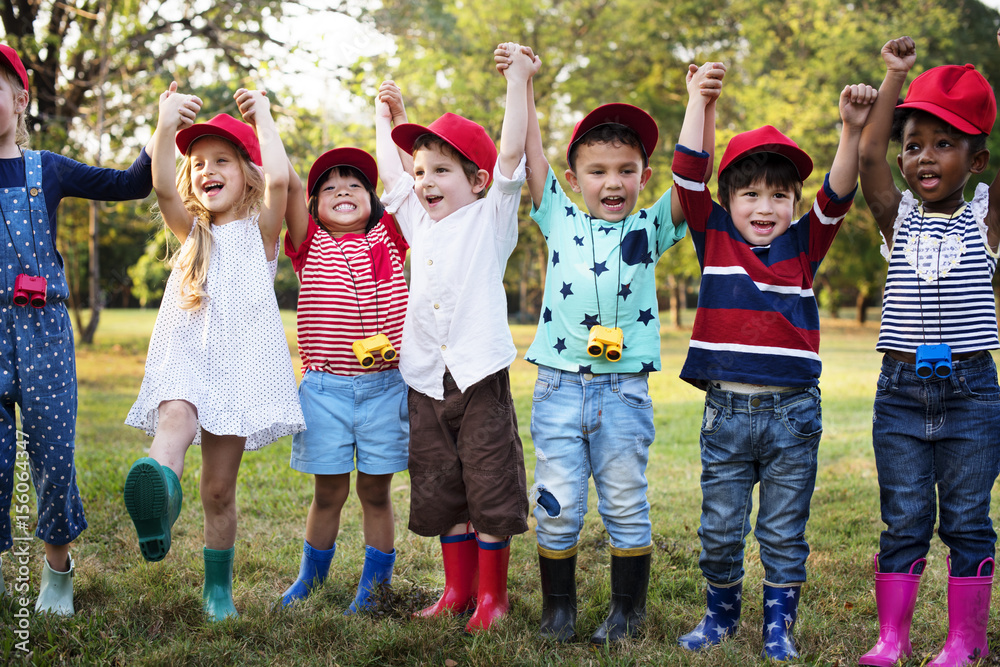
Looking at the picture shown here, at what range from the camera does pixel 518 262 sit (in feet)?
101

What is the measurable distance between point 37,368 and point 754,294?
260 cm

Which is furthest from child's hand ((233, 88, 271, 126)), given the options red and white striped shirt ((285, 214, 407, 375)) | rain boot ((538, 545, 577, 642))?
rain boot ((538, 545, 577, 642))

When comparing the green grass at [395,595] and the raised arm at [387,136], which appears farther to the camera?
the raised arm at [387,136]

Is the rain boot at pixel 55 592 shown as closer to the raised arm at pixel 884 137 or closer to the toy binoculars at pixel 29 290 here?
the toy binoculars at pixel 29 290

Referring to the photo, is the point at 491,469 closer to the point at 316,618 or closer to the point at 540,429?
the point at 540,429

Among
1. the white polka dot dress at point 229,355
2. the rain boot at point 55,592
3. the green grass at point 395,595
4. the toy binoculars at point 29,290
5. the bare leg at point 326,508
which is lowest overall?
the green grass at point 395,595

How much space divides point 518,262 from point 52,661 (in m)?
28.4

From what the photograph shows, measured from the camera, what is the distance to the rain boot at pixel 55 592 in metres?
3.05

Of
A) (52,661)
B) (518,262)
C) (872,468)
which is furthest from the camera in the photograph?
(518,262)

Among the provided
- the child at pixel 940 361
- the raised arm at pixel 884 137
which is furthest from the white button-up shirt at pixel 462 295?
the child at pixel 940 361

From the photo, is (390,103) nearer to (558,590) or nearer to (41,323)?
(41,323)

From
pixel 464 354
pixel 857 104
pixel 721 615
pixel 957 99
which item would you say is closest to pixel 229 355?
pixel 464 354

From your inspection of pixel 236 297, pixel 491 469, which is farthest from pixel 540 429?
pixel 236 297

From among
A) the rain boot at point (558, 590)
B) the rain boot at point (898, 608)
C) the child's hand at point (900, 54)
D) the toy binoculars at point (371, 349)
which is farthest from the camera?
the toy binoculars at point (371, 349)
